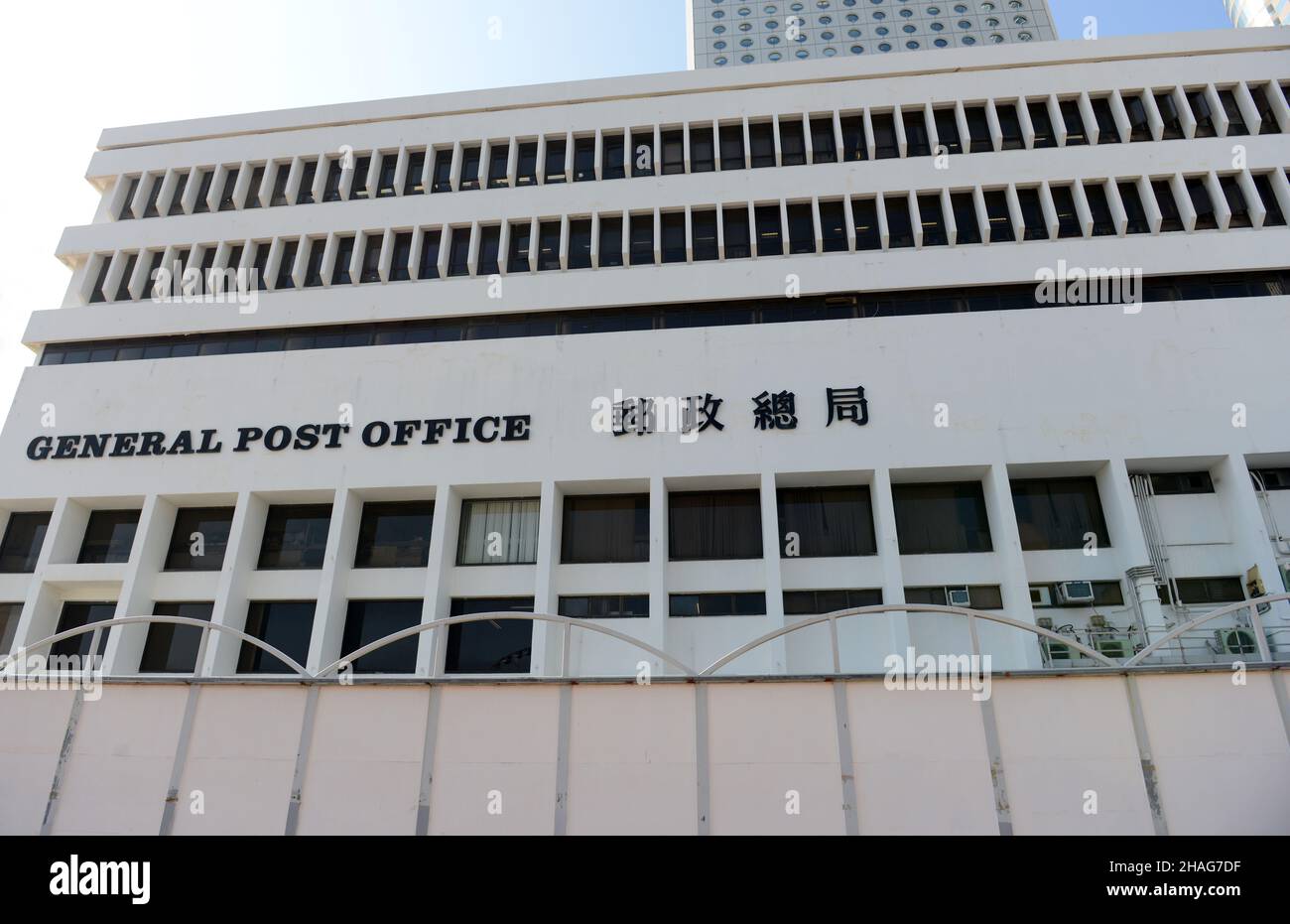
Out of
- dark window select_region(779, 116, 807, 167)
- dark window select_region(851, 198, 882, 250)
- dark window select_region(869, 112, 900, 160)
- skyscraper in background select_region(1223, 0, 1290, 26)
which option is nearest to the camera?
dark window select_region(851, 198, 882, 250)

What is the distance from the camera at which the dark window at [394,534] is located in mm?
21109

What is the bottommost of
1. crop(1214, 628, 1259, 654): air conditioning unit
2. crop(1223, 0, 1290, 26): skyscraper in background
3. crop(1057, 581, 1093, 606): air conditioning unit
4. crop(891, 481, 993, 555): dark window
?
crop(1214, 628, 1259, 654): air conditioning unit

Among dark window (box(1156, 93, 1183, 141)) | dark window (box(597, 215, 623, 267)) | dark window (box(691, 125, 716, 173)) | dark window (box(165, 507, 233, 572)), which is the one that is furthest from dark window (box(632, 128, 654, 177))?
dark window (box(165, 507, 233, 572))

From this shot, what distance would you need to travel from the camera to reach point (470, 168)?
25469 mm

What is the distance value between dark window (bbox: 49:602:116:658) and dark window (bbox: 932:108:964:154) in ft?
89.8

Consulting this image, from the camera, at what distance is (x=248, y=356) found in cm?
2288

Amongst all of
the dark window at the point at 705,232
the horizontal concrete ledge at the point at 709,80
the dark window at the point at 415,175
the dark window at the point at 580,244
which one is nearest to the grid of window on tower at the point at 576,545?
the dark window at the point at 580,244

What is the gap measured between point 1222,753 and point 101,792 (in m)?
13.9

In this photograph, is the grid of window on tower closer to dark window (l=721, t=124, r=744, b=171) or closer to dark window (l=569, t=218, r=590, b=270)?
dark window (l=569, t=218, r=590, b=270)

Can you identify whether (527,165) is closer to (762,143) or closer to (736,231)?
(736,231)

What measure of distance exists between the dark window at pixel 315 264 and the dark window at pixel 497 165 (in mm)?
5620

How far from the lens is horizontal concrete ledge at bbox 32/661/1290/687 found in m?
9.54

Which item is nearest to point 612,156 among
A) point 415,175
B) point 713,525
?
point 415,175

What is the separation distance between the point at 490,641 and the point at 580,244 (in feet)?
39.4
